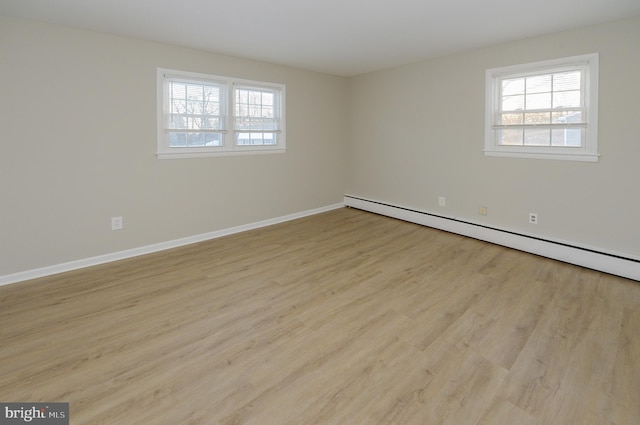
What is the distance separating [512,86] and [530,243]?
75.2 inches

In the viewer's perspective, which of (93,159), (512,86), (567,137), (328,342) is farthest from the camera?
(512,86)

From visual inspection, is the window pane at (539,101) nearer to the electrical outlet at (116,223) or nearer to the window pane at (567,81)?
the window pane at (567,81)

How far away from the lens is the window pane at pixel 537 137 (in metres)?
3.78

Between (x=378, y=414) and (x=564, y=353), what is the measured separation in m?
1.36

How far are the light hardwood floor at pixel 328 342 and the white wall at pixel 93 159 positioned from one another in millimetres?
437

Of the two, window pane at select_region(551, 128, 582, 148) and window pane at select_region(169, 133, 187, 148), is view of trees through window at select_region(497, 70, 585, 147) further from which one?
window pane at select_region(169, 133, 187, 148)

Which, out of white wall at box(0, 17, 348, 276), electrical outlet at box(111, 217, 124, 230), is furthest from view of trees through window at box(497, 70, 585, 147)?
electrical outlet at box(111, 217, 124, 230)

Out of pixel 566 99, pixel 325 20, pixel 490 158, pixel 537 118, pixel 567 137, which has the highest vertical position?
pixel 325 20

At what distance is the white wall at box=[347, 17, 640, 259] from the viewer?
10.5ft

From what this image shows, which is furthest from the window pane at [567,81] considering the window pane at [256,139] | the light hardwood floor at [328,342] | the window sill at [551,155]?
the window pane at [256,139]

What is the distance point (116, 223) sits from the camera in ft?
12.2

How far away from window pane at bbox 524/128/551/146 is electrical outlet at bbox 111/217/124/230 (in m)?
4.81

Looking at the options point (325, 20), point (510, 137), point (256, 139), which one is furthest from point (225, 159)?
point (510, 137)

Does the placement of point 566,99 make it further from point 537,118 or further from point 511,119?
point 511,119
